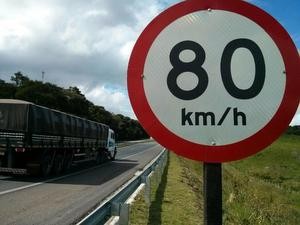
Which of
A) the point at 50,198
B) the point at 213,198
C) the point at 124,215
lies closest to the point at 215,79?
the point at 213,198

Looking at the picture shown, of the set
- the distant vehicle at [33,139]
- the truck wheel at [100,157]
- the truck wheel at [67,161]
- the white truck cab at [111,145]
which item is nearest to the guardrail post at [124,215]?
the distant vehicle at [33,139]

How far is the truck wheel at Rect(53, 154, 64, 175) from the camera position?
2706cm

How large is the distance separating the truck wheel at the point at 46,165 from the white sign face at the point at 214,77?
73.6 ft

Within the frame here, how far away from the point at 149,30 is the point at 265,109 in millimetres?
689

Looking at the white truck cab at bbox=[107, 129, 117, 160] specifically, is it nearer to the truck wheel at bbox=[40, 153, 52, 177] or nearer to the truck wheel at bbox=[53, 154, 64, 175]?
the truck wheel at bbox=[53, 154, 64, 175]

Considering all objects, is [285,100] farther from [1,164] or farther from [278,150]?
[278,150]

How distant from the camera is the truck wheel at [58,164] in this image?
1065 inches

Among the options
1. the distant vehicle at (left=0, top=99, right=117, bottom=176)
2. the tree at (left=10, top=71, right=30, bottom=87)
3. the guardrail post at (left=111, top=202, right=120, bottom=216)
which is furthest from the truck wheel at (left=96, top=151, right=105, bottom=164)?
the tree at (left=10, top=71, right=30, bottom=87)

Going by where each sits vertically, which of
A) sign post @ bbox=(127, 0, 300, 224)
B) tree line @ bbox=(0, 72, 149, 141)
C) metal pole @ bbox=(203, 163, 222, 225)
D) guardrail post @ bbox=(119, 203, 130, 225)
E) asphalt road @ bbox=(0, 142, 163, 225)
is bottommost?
asphalt road @ bbox=(0, 142, 163, 225)

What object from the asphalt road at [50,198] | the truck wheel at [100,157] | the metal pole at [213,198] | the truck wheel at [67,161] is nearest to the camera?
the metal pole at [213,198]

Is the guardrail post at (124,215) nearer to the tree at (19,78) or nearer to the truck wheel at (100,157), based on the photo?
the truck wheel at (100,157)

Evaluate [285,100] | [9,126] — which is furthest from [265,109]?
[9,126]

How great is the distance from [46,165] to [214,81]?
2339 cm

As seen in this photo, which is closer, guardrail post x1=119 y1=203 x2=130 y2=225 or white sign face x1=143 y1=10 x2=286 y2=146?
white sign face x1=143 y1=10 x2=286 y2=146
